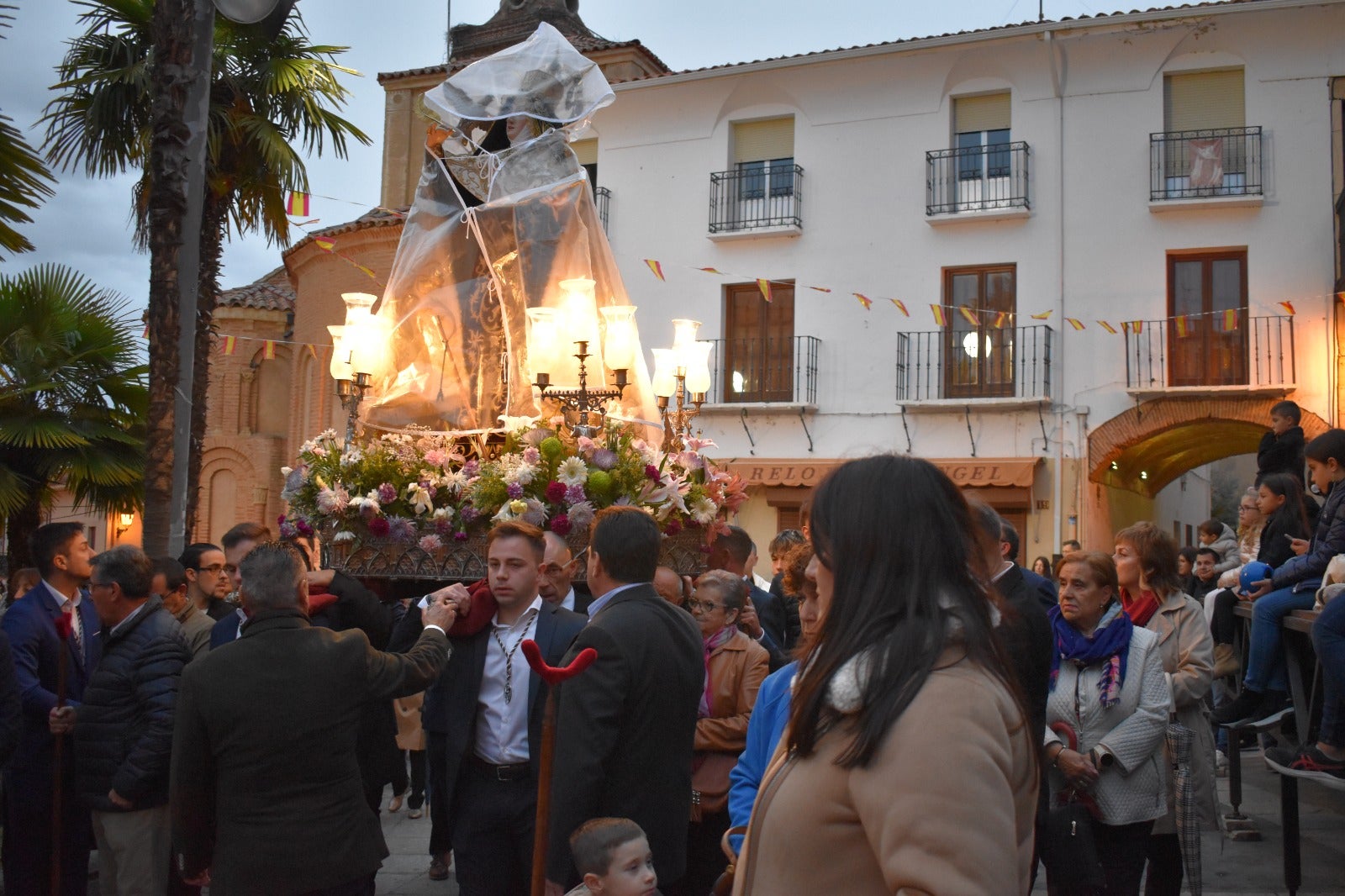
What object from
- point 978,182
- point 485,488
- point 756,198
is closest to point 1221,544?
point 485,488

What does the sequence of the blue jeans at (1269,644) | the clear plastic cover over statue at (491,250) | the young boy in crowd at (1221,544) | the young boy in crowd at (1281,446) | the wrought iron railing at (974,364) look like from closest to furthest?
the clear plastic cover over statue at (491,250) < the blue jeans at (1269,644) < the young boy in crowd at (1221,544) < the young boy in crowd at (1281,446) < the wrought iron railing at (974,364)

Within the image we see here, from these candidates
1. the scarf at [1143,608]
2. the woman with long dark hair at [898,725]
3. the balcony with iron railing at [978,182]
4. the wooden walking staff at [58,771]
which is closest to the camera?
the woman with long dark hair at [898,725]

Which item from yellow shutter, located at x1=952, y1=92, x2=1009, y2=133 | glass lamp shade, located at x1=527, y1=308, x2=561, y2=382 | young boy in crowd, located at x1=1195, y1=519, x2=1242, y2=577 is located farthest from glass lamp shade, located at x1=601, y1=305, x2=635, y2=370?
yellow shutter, located at x1=952, y1=92, x2=1009, y2=133

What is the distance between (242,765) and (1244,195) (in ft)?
56.7

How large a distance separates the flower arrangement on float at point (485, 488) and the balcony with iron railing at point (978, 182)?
14419 mm

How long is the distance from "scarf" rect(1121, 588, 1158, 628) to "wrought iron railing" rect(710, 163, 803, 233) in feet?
48.6

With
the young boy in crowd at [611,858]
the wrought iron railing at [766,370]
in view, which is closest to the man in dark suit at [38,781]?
the young boy in crowd at [611,858]

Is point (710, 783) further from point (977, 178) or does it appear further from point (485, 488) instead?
point (977, 178)

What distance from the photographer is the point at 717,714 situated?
15.8 feet

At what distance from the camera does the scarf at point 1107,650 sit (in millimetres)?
4750

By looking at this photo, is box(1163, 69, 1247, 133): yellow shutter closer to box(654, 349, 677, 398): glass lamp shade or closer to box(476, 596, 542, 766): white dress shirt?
box(654, 349, 677, 398): glass lamp shade

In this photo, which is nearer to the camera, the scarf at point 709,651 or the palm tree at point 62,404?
the scarf at point 709,651

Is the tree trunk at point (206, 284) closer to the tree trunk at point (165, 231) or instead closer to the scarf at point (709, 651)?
the tree trunk at point (165, 231)

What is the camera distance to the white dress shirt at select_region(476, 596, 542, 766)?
4.21 m
